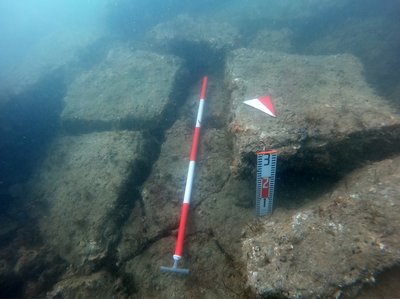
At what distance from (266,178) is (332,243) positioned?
0.70 metres

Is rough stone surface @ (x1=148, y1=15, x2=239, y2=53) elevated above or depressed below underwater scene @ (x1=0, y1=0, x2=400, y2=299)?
above

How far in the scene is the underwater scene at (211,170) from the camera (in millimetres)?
2037

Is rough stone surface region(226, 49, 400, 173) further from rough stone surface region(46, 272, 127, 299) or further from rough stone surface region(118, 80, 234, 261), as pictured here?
rough stone surface region(46, 272, 127, 299)

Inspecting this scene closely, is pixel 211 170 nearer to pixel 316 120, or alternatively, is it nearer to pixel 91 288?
pixel 316 120

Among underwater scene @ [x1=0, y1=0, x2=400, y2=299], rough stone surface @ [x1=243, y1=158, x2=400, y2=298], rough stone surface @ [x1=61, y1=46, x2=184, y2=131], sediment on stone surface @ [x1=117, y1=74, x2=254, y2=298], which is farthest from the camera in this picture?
rough stone surface @ [x1=61, y1=46, x2=184, y2=131]

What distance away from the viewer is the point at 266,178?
2.42 metres

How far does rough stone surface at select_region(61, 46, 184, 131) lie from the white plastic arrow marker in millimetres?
1360

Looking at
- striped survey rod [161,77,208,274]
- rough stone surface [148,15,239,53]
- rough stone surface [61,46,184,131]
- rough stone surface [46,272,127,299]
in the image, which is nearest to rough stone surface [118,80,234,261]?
striped survey rod [161,77,208,274]

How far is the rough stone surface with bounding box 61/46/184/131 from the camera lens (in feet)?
13.0

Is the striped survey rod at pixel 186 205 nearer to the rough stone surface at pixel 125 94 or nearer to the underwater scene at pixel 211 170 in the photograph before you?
the underwater scene at pixel 211 170

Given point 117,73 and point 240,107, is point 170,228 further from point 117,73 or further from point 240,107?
point 117,73

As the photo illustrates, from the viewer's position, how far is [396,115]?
2.62m

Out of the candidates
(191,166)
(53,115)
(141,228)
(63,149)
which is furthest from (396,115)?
(53,115)

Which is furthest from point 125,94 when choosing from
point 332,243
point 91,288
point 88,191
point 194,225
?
point 332,243
